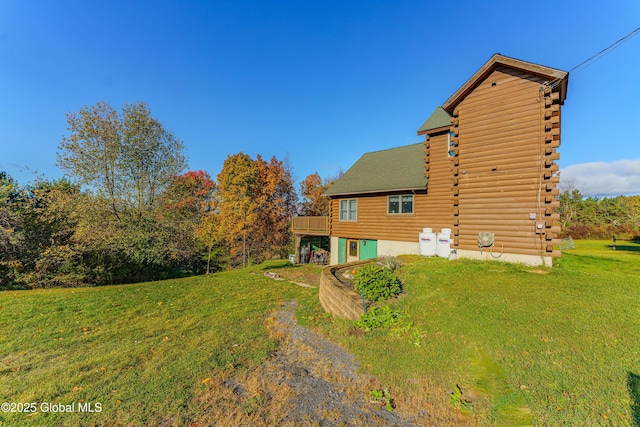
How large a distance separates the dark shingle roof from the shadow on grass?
10.7m

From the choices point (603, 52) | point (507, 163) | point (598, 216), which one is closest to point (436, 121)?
point (507, 163)

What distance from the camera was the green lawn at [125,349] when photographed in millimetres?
3486

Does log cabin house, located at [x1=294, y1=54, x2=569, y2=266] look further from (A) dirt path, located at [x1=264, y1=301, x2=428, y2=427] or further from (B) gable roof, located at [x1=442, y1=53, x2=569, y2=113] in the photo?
(A) dirt path, located at [x1=264, y1=301, x2=428, y2=427]

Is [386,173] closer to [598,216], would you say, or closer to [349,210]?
[349,210]

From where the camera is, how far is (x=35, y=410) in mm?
3393

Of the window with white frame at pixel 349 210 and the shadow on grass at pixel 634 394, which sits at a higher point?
the window with white frame at pixel 349 210

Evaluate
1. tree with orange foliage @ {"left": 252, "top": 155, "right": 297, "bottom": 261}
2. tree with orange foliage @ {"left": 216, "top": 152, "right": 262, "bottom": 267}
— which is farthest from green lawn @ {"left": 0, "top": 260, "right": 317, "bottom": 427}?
tree with orange foliage @ {"left": 252, "top": 155, "right": 297, "bottom": 261}

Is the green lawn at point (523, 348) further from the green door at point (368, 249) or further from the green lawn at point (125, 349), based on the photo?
the green door at point (368, 249)

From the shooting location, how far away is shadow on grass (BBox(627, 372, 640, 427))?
2674 mm

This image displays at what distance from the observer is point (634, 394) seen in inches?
118

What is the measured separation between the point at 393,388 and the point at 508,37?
1405 cm

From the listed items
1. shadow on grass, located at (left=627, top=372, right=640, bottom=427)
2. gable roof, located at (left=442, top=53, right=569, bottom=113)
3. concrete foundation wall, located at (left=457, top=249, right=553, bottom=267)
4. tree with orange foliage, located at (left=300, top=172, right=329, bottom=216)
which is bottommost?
shadow on grass, located at (left=627, top=372, right=640, bottom=427)

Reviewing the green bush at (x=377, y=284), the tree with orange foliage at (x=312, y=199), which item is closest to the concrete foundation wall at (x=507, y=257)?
the green bush at (x=377, y=284)

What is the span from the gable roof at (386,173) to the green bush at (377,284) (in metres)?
7.22
